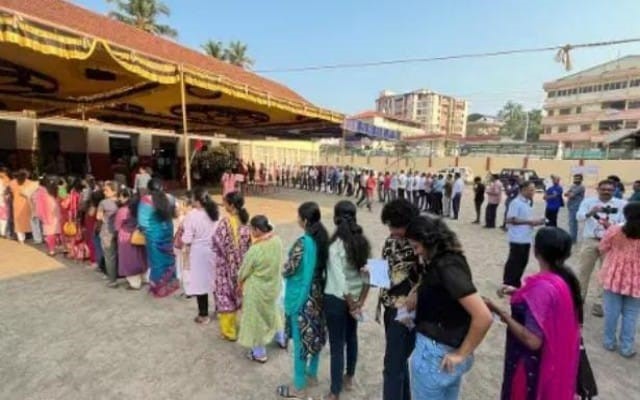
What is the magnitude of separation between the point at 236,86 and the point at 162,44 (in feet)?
22.2

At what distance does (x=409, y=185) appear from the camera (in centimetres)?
1344

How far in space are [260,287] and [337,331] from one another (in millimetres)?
784

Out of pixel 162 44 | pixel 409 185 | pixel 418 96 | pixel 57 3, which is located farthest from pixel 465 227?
pixel 418 96

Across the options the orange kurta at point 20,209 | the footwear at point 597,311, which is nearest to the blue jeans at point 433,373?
the footwear at point 597,311

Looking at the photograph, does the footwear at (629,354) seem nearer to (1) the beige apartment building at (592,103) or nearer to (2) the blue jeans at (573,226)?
(2) the blue jeans at (573,226)

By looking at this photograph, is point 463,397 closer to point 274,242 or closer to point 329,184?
point 274,242

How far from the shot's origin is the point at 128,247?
472 cm

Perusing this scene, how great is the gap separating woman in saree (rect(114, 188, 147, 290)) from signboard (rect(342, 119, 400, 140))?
33.5ft

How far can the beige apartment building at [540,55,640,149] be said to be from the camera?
145ft

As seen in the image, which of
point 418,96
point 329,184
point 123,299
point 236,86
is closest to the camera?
point 123,299

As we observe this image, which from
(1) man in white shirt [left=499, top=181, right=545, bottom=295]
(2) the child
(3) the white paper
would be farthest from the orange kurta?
(1) man in white shirt [left=499, top=181, right=545, bottom=295]

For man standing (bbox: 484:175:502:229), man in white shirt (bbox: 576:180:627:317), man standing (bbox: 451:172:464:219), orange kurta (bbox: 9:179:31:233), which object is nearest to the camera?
man in white shirt (bbox: 576:180:627:317)

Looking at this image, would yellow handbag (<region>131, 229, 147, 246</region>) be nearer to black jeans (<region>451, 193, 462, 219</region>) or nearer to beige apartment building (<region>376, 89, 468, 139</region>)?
black jeans (<region>451, 193, 462, 219</region>)

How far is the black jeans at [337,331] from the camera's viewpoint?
250cm
